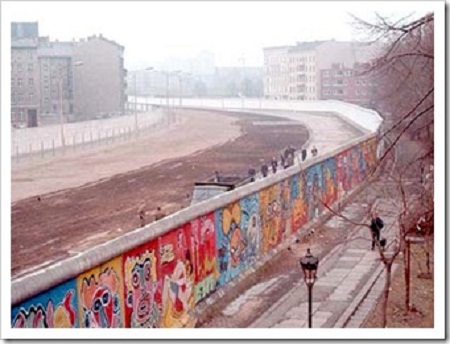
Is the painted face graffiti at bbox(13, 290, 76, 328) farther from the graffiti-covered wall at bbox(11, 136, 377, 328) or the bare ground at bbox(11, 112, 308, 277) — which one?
the bare ground at bbox(11, 112, 308, 277)

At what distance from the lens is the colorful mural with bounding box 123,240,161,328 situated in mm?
3930

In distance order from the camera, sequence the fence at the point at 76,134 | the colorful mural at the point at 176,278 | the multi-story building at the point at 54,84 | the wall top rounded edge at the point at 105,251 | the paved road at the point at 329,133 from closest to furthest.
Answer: the wall top rounded edge at the point at 105,251 → the colorful mural at the point at 176,278 → the multi-story building at the point at 54,84 → the fence at the point at 76,134 → the paved road at the point at 329,133

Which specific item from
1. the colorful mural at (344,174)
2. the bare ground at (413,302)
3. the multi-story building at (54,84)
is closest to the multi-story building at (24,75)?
the multi-story building at (54,84)

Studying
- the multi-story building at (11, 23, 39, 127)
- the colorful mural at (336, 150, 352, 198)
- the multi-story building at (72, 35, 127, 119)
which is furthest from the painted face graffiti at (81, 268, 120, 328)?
the colorful mural at (336, 150, 352, 198)

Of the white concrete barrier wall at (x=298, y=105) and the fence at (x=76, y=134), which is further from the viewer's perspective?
the white concrete barrier wall at (x=298, y=105)

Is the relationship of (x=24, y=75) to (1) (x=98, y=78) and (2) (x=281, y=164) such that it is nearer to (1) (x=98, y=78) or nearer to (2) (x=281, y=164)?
(1) (x=98, y=78)

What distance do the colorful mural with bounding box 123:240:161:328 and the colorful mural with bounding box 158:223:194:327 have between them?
0.23ft

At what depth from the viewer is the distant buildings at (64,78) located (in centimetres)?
508

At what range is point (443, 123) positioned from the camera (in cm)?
380

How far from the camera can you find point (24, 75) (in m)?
5.18

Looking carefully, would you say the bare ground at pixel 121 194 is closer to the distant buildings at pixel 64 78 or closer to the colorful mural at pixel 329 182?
the distant buildings at pixel 64 78

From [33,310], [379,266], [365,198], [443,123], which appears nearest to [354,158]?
[365,198]

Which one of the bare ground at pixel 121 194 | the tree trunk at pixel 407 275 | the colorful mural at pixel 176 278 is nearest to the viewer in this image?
the colorful mural at pixel 176 278

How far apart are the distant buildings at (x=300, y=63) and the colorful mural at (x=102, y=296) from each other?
2.31 meters
